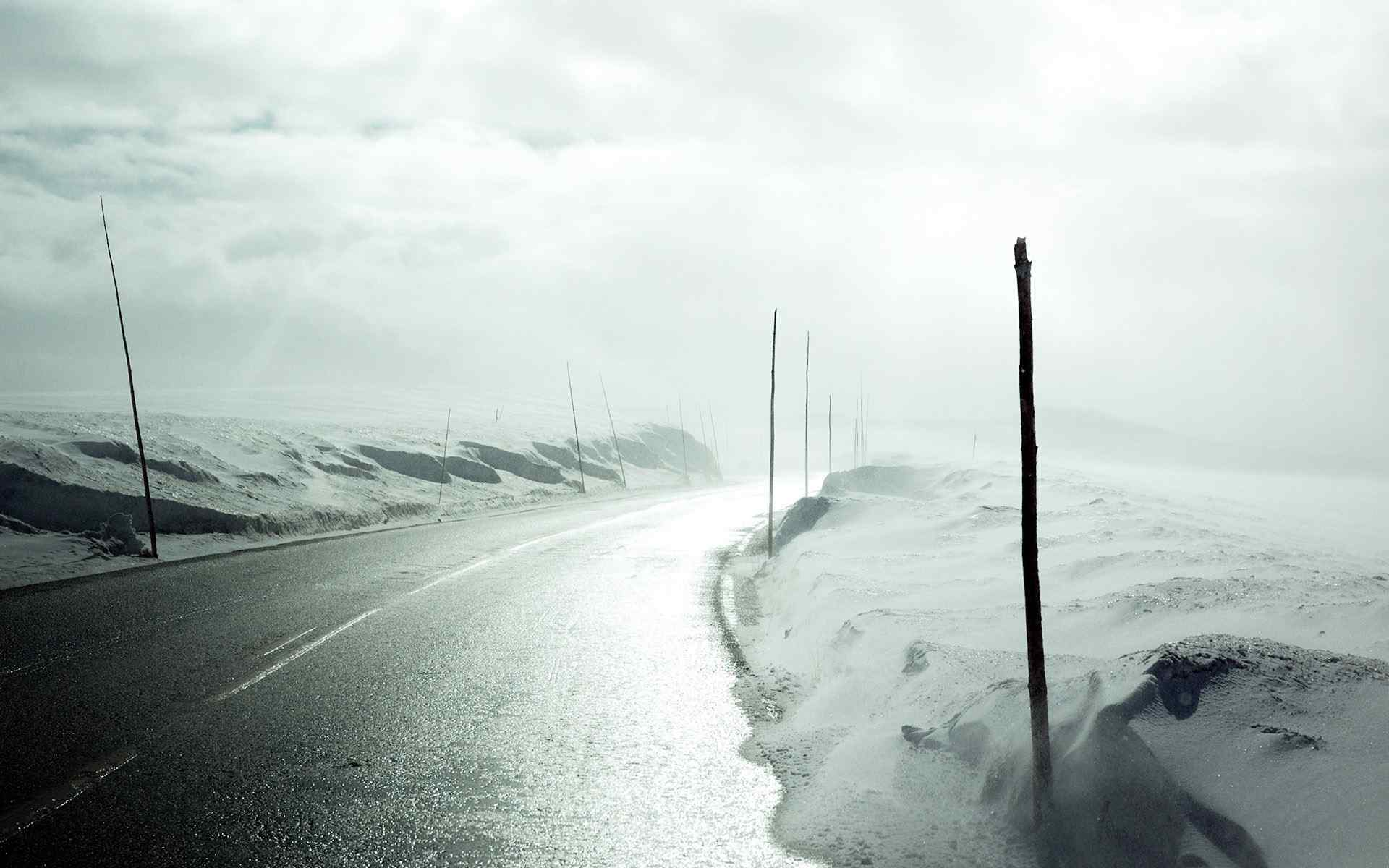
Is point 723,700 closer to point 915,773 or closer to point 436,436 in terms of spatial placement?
point 915,773

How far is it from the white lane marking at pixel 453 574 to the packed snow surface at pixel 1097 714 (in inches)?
185

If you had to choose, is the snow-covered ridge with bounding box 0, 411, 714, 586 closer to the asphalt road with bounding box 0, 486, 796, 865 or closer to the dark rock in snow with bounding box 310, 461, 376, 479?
the dark rock in snow with bounding box 310, 461, 376, 479

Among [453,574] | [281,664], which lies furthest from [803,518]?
[281,664]

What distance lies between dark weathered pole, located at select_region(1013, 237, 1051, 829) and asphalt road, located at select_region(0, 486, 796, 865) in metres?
1.33

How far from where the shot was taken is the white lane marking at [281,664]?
6664 mm

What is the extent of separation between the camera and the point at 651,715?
6426mm

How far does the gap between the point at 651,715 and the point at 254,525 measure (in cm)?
1938

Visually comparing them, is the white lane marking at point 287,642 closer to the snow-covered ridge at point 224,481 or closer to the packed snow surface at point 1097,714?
the packed snow surface at point 1097,714

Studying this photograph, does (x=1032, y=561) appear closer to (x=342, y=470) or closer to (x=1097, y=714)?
(x=1097, y=714)

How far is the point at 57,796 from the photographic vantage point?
14.9ft

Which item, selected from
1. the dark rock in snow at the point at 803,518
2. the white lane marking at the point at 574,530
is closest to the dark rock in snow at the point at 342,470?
the white lane marking at the point at 574,530

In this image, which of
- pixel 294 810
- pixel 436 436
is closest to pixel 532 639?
pixel 294 810

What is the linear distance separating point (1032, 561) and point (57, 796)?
5124 mm

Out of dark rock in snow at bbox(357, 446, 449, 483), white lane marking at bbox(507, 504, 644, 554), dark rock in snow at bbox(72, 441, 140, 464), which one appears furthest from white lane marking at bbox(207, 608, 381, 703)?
dark rock in snow at bbox(357, 446, 449, 483)
